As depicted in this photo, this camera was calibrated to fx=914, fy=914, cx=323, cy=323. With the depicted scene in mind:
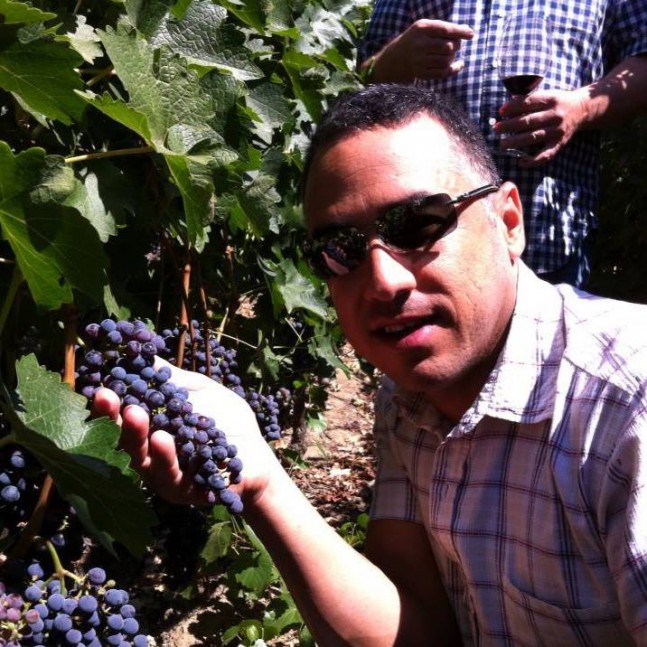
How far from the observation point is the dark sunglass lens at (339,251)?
1648 mm

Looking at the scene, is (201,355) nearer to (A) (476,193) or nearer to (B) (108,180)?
(B) (108,180)

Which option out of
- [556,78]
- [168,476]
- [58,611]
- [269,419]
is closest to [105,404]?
[168,476]

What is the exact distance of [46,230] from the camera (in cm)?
125

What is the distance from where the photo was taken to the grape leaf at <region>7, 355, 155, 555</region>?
1192mm

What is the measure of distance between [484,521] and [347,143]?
0.74 metres

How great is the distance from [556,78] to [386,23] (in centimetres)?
63

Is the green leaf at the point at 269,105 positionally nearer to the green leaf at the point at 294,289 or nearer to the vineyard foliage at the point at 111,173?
the vineyard foliage at the point at 111,173

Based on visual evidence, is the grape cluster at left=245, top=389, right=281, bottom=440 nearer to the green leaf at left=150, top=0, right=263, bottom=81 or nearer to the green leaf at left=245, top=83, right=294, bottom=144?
the green leaf at left=245, top=83, right=294, bottom=144

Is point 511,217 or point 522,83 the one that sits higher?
point 522,83

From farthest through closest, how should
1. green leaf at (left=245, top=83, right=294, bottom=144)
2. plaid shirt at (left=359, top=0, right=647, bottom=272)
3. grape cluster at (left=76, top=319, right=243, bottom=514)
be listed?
1. plaid shirt at (left=359, top=0, right=647, bottom=272)
2. green leaf at (left=245, top=83, right=294, bottom=144)
3. grape cluster at (left=76, top=319, right=243, bottom=514)

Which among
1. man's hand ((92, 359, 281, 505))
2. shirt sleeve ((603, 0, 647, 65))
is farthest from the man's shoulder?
shirt sleeve ((603, 0, 647, 65))

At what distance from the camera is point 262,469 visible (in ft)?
5.27

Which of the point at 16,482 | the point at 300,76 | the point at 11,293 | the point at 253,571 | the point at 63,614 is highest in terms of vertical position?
the point at 300,76

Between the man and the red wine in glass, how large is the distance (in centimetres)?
78
